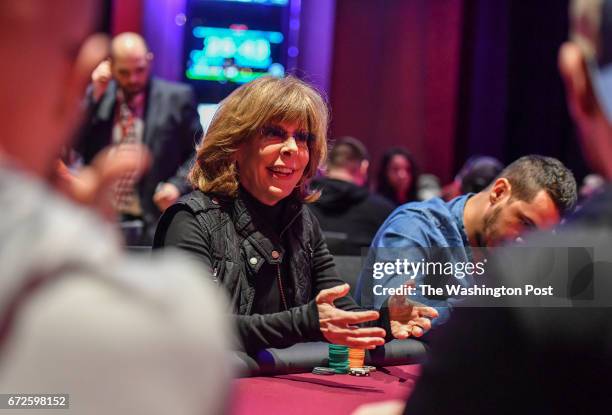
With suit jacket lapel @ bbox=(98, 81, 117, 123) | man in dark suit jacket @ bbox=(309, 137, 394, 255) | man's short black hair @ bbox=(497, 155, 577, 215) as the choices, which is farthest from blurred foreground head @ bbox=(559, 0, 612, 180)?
suit jacket lapel @ bbox=(98, 81, 117, 123)

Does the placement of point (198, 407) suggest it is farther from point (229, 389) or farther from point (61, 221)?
point (61, 221)

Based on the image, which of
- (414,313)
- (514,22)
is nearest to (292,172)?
(414,313)

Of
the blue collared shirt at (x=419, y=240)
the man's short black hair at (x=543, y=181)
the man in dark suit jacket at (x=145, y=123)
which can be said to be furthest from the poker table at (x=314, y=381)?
the man in dark suit jacket at (x=145, y=123)

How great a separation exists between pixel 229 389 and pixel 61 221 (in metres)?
0.16

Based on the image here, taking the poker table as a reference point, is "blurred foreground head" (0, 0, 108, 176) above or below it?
above

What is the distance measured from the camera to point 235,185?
8.86ft

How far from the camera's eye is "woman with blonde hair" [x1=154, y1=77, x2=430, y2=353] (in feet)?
8.43

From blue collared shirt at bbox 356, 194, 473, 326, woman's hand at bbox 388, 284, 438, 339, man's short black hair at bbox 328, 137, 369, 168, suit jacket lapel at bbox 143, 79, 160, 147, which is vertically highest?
suit jacket lapel at bbox 143, 79, 160, 147

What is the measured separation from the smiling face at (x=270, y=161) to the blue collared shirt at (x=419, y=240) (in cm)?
43

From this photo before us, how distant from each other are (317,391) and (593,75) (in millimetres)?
1199

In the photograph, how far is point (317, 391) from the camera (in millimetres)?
1875

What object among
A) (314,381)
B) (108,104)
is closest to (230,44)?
(108,104)

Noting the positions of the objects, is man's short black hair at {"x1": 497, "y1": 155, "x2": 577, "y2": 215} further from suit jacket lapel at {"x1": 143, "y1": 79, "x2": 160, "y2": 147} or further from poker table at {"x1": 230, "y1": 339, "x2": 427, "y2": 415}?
suit jacket lapel at {"x1": 143, "y1": 79, "x2": 160, "y2": 147}

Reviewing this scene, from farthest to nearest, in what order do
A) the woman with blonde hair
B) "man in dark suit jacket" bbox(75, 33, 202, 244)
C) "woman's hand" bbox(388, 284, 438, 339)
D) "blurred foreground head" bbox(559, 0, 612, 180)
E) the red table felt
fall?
"man in dark suit jacket" bbox(75, 33, 202, 244) → the woman with blonde hair → "woman's hand" bbox(388, 284, 438, 339) → the red table felt → "blurred foreground head" bbox(559, 0, 612, 180)
